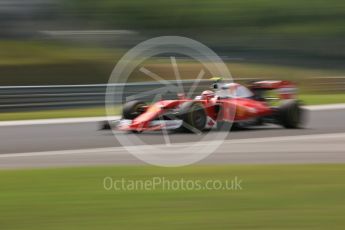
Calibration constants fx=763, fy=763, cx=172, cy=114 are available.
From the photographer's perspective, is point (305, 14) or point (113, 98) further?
point (305, 14)

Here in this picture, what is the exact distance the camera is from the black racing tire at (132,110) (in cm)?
1249

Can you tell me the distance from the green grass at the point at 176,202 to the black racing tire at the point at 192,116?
12.3ft

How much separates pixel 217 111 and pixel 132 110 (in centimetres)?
141

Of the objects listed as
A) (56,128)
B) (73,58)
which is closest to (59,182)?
(56,128)

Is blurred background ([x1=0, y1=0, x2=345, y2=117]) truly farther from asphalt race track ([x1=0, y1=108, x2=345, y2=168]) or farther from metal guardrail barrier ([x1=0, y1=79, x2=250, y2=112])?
asphalt race track ([x1=0, y1=108, x2=345, y2=168])

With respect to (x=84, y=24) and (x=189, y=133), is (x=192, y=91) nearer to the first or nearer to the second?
(x=189, y=133)

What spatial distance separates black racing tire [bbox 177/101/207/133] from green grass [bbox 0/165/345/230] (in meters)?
3.75

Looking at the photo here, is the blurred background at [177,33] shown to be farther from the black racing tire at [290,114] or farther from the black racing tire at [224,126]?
the black racing tire at [224,126]

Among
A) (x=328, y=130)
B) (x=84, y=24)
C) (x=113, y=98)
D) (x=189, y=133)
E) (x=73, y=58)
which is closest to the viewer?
(x=189, y=133)

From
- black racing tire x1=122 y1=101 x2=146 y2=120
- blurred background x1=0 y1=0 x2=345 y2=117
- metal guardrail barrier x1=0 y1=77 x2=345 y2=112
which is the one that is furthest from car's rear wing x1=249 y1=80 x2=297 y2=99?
blurred background x1=0 y1=0 x2=345 y2=117

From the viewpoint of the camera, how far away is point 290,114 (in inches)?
508

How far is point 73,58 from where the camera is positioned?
1127 inches

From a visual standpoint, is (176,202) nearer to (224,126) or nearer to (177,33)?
(224,126)

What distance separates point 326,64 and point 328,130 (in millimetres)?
16765
